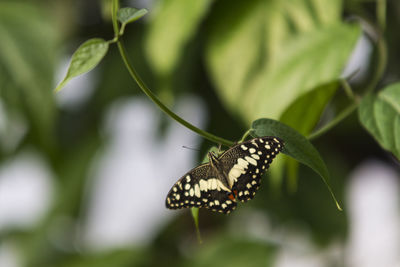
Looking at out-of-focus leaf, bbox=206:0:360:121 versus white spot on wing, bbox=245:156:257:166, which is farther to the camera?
out-of-focus leaf, bbox=206:0:360:121

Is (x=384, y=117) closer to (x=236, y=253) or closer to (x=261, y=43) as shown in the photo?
(x=261, y=43)

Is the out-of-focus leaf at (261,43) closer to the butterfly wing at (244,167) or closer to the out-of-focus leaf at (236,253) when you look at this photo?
the butterfly wing at (244,167)

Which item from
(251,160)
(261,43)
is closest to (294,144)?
(251,160)

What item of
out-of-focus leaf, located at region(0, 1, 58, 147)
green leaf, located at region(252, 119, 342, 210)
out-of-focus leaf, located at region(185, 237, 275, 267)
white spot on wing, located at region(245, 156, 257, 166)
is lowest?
green leaf, located at region(252, 119, 342, 210)

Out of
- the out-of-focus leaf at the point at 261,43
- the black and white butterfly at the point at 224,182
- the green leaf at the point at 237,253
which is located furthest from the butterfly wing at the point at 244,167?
the green leaf at the point at 237,253

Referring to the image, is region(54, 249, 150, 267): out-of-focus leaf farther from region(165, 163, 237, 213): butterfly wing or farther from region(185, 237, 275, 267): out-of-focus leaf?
region(165, 163, 237, 213): butterfly wing

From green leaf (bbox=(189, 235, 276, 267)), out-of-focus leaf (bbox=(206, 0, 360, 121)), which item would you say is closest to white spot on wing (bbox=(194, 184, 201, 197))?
out-of-focus leaf (bbox=(206, 0, 360, 121))

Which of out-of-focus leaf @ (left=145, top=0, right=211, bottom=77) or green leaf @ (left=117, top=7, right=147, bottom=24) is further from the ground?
out-of-focus leaf @ (left=145, top=0, right=211, bottom=77)
